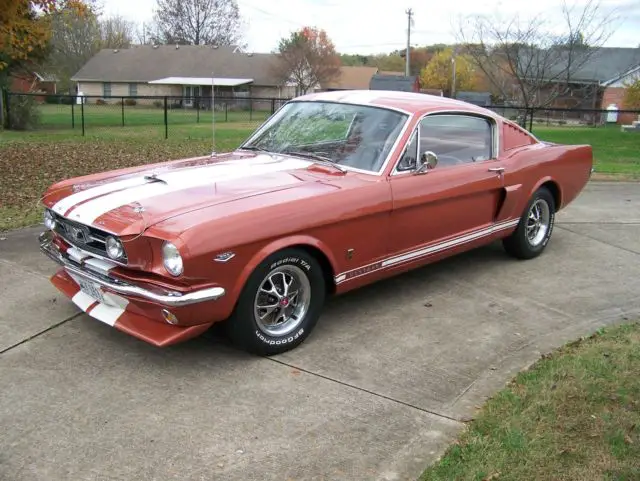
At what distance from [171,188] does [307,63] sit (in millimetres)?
50885

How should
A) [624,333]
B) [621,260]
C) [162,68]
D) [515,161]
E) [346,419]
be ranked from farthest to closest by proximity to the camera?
1. [162,68]
2. [621,260]
3. [515,161]
4. [624,333]
5. [346,419]

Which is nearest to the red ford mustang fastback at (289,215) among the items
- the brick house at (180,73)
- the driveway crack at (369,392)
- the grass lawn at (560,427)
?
the driveway crack at (369,392)

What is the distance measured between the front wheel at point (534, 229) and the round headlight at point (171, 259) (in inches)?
149

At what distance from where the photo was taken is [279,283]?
4.05 m

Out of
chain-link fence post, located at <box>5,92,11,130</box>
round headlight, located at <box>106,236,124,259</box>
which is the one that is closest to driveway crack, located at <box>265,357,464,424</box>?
round headlight, located at <box>106,236,124,259</box>

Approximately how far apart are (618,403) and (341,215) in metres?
1.98

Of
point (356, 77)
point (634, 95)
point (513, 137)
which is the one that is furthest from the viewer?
point (356, 77)

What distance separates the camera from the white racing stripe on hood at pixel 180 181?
3907mm

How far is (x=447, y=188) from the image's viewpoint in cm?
508

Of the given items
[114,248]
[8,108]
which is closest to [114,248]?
[114,248]

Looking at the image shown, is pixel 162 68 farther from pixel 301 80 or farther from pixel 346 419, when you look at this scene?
pixel 346 419

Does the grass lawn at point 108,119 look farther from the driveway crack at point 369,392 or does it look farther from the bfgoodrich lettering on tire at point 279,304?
the driveway crack at point 369,392

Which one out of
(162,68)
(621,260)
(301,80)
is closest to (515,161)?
(621,260)

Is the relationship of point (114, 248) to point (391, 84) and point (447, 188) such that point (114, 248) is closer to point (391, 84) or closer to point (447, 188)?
point (447, 188)
